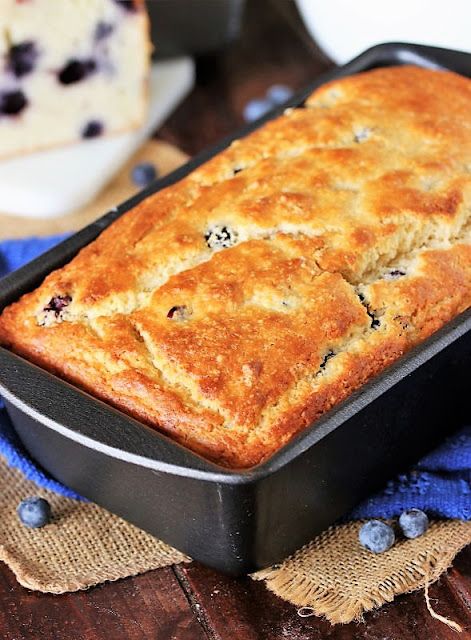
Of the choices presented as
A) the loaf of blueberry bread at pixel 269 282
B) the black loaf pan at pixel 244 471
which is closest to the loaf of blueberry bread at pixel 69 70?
the loaf of blueberry bread at pixel 269 282

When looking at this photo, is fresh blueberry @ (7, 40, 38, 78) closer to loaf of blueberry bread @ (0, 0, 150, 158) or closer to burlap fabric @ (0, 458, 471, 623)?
loaf of blueberry bread @ (0, 0, 150, 158)

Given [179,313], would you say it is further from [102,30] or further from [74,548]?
[102,30]

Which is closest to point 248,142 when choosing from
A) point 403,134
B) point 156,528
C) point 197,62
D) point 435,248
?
point 403,134

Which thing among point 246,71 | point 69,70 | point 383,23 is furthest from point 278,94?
point 69,70

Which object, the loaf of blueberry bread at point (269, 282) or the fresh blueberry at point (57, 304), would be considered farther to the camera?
the fresh blueberry at point (57, 304)

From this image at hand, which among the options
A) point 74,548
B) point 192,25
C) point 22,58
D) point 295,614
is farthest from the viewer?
point 192,25

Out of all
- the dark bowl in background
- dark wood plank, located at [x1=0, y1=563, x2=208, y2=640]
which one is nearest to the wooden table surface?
dark wood plank, located at [x1=0, y1=563, x2=208, y2=640]

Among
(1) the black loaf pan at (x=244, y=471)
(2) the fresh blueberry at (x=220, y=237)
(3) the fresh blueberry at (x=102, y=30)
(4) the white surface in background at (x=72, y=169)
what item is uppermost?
A: (3) the fresh blueberry at (x=102, y=30)

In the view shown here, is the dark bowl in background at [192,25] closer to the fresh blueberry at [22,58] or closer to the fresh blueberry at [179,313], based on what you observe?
the fresh blueberry at [22,58]
